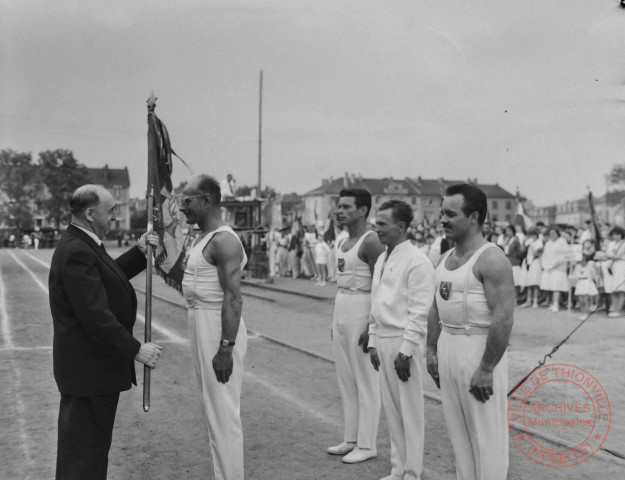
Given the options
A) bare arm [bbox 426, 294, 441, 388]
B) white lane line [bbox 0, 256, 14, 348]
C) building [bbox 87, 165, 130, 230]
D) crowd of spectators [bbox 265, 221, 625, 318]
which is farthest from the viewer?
building [bbox 87, 165, 130, 230]

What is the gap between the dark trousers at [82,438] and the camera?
12.3 feet

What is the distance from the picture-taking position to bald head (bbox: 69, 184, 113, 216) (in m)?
3.96

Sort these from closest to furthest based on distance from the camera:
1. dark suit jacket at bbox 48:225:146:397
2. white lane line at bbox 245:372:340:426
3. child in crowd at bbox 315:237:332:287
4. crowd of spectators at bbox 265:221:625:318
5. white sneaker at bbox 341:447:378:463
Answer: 1. dark suit jacket at bbox 48:225:146:397
2. white sneaker at bbox 341:447:378:463
3. white lane line at bbox 245:372:340:426
4. crowd of spectators at bbox 265:221:625:318
5. child in crowd at bbox 315:237:332:287

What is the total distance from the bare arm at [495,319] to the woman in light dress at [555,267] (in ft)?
41.0

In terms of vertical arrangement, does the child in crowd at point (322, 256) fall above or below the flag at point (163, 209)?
below

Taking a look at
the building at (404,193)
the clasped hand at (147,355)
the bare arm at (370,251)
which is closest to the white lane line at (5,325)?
the bare arm at (370,251)

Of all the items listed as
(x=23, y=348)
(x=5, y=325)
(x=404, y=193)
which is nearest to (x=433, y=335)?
(x=23, y=348)

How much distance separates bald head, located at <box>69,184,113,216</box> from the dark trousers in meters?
1.18

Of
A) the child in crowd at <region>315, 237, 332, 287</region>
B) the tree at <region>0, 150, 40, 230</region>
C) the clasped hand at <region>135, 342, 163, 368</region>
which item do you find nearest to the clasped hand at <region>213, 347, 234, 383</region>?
the clasped hand at <region>135, 342, 163, 368</region>

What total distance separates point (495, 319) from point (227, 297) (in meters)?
1.76

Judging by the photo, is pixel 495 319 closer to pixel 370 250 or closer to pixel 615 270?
pixel 370 250

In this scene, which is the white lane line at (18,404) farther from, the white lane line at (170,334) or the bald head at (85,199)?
the white lane line at (170,334)

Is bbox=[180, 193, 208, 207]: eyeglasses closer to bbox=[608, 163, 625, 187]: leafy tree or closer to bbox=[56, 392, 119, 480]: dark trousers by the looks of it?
bbox=[56, 392, 119, 480]: dark trousers

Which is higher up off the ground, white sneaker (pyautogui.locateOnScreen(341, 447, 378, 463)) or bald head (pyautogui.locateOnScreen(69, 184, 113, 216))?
bald head (pyautogui.locateOnScreen(69, 184, 113, 216))
